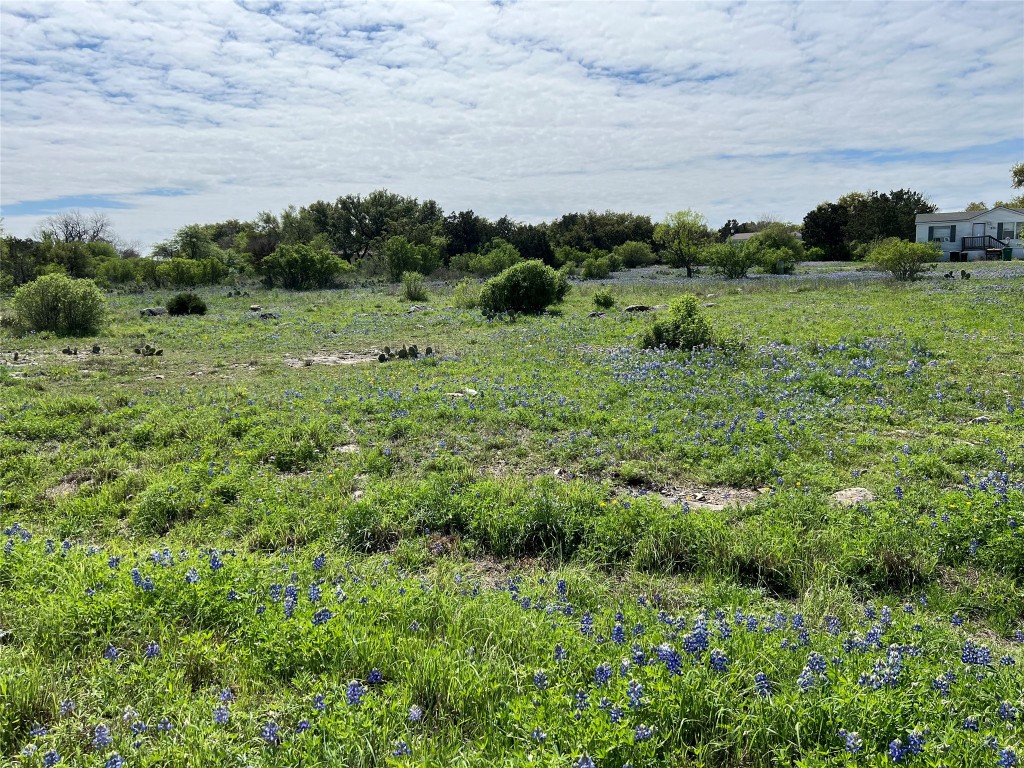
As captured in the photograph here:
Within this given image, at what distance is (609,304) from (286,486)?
61.0 feet

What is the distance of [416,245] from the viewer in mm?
53625

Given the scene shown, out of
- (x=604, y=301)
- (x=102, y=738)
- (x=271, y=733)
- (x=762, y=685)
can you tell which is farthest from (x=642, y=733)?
(x=604, y=301)

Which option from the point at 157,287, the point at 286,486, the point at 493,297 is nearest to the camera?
the point at 286,486

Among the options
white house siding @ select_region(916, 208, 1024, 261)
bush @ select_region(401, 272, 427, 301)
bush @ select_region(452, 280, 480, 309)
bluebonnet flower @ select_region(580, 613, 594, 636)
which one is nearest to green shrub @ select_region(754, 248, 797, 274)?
bush @ select_region(452, 280, 480, 309)

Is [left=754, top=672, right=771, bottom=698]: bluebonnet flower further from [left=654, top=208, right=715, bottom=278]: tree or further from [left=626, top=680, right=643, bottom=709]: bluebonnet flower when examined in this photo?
[left=654, top=208, right=715, bottom=278]: tree

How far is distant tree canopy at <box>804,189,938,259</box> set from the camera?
200 ft

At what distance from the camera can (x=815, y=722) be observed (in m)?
2.72

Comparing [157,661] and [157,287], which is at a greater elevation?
[157,287]

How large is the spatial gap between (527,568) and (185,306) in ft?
84.8

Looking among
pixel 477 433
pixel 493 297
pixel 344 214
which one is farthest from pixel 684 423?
pixel 344 214

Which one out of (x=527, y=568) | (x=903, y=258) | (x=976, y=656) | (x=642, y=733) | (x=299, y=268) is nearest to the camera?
(x=642, y=733)

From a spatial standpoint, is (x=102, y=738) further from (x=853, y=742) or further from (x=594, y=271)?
(x=594, y=271)

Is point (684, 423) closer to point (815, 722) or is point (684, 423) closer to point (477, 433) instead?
point (477, 433)

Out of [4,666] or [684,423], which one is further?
[684,423]
